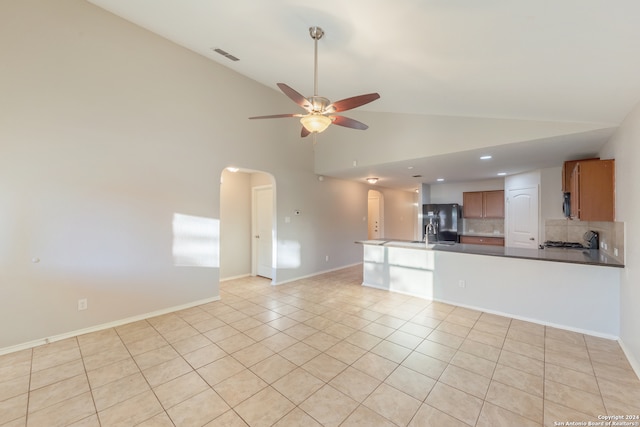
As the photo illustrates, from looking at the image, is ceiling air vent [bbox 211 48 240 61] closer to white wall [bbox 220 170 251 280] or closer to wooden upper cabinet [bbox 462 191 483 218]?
white wall [bbox 220 170 251 280]

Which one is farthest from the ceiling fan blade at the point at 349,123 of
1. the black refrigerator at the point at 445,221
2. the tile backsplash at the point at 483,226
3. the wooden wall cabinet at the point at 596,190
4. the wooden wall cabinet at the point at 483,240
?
the tile backsplash at the point at 483,226

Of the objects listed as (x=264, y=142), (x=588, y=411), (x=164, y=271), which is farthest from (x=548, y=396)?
(x=264, y=142)

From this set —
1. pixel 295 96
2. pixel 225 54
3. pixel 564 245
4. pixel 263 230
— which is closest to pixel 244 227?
pixel 263 230

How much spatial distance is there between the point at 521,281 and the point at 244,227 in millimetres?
5291

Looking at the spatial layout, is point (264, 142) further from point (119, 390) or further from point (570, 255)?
point (570, 255)

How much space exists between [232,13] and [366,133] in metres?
2.87

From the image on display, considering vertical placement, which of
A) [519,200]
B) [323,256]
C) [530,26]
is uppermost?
[530,26]

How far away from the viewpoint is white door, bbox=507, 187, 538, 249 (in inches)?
202

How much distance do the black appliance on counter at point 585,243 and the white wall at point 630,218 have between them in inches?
55.1

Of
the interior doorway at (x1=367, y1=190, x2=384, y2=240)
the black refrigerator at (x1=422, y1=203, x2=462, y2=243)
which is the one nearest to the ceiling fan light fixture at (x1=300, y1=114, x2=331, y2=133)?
the black refrigerator at (x1=422, y1=203, x2=462, y2=243)

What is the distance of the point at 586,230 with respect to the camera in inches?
174

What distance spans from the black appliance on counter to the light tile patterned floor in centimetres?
175

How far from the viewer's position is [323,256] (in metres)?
6.39

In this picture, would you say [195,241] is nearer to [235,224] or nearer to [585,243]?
[235,224]
